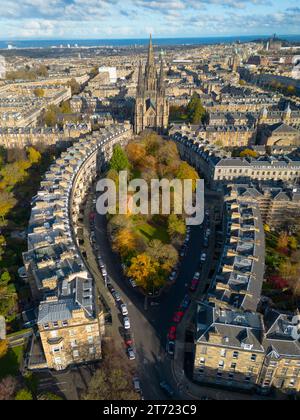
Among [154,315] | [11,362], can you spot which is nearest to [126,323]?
[154,315]

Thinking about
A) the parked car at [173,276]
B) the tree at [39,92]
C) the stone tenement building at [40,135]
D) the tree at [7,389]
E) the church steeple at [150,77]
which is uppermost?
the church steeple at [150,77]

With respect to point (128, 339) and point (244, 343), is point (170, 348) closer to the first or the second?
point (128, 339)

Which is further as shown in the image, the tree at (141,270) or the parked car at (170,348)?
the tree at (141,270)

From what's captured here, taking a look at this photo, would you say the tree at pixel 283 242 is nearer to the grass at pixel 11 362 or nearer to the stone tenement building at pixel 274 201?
the stone tenement building at pixel 274 201

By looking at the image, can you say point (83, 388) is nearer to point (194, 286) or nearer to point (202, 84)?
point (194, 286)

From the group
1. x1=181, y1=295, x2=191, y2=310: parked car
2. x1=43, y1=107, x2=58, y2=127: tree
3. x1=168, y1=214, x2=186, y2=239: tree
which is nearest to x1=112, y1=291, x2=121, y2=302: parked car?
x1=181, y1=295, x2=191, y2=310: parked car

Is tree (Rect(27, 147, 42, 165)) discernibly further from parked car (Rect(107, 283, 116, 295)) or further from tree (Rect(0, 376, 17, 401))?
tree (Rect(0, 376, 17, 401))

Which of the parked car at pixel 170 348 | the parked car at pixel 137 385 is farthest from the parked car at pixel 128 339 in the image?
the parked car at pixel 137 385

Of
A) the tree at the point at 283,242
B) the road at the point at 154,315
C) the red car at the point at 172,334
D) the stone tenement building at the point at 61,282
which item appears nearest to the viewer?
the stone tenement building at the point at 61,282
